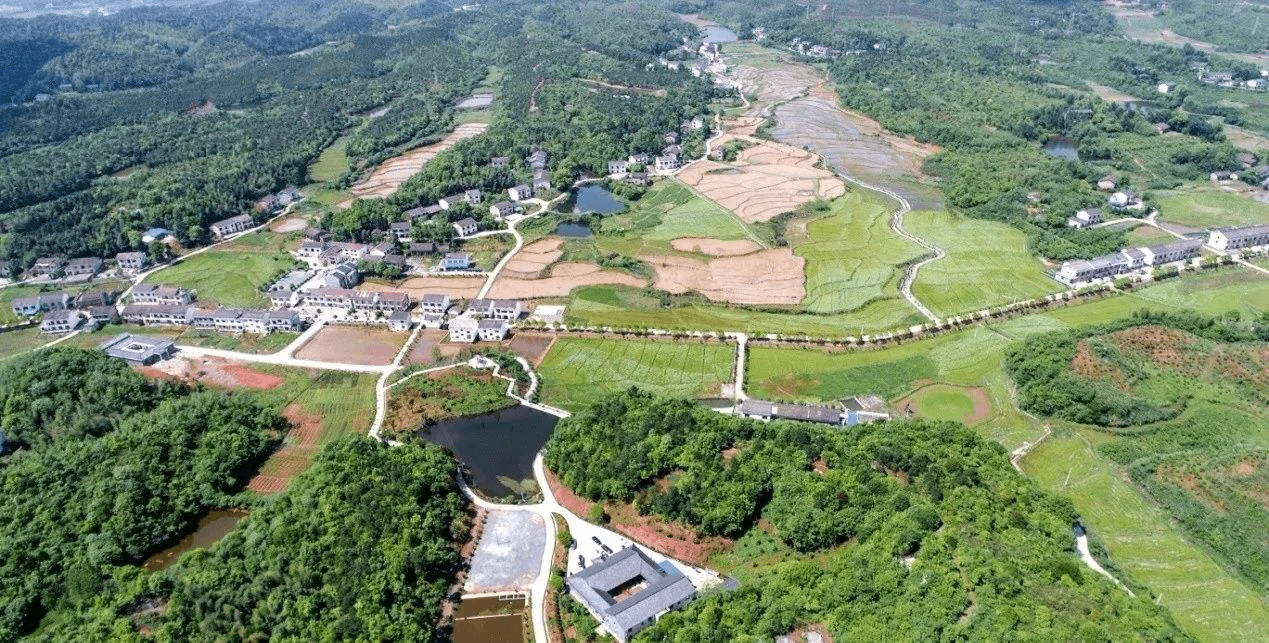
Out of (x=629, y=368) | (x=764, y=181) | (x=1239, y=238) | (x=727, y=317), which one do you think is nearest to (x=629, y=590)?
(x=629, y=368)

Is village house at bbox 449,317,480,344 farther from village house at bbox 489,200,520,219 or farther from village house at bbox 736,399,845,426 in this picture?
village house at bbox 489,200,520,219

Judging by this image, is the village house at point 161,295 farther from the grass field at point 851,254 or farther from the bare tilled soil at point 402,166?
the grass field at point 851,254

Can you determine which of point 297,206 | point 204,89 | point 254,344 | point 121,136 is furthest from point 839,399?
point 204,89

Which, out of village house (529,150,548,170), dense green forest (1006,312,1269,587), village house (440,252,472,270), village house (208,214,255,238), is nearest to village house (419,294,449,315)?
village house (440,252,472,270)

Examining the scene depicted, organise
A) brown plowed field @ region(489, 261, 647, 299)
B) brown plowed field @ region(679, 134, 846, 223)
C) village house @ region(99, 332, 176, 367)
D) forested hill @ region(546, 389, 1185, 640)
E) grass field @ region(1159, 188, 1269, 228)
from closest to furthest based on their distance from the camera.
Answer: forested hill @ region(546, 389, 1185, 640) < village house @ region(99, 332, 176, 367) < brown plowed field @ region(489, 261, 647, 299) < grass field @ region(1159, 188, 1269, 228) < brown plowed field @ region(679, 134, 846, 223)

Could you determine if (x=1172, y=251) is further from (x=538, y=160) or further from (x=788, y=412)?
(x=538, y=160)

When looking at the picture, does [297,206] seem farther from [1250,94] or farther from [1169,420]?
[1250,94]
